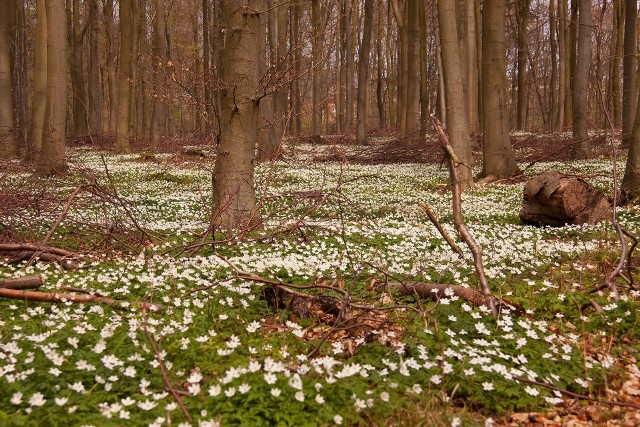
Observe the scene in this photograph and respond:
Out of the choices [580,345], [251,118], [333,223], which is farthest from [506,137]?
[580,345]

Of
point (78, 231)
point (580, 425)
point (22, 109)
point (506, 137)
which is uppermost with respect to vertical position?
point (22, 109)

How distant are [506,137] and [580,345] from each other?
11400 millimetres

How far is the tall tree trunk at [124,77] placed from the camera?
23219mm

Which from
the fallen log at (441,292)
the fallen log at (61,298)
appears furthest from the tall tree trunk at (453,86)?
the fallen log at (61,298)

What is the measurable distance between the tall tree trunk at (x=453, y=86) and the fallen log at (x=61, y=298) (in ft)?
35.0

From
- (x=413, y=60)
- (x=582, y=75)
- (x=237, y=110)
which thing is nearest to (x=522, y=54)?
(x=413, y=60)

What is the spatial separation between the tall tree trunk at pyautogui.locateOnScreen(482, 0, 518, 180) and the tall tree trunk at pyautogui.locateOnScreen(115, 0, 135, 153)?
16.0 metres

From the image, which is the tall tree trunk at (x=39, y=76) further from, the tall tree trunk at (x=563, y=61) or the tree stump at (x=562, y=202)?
the tall tree trunk at (x=563, y=61)

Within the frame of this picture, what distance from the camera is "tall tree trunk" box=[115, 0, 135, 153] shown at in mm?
23219

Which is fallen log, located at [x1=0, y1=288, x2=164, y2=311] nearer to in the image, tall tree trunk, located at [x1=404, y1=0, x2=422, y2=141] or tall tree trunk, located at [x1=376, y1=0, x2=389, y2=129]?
tall tree trunk, located at [x1=404, y1=0, x2=422, y2=141]

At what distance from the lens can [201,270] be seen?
5.99 metres

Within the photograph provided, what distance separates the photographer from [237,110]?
27.3ft

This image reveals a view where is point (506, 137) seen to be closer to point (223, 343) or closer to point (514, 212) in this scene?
point (514, 212)

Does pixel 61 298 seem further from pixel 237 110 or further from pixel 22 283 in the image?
pixel 237 110
